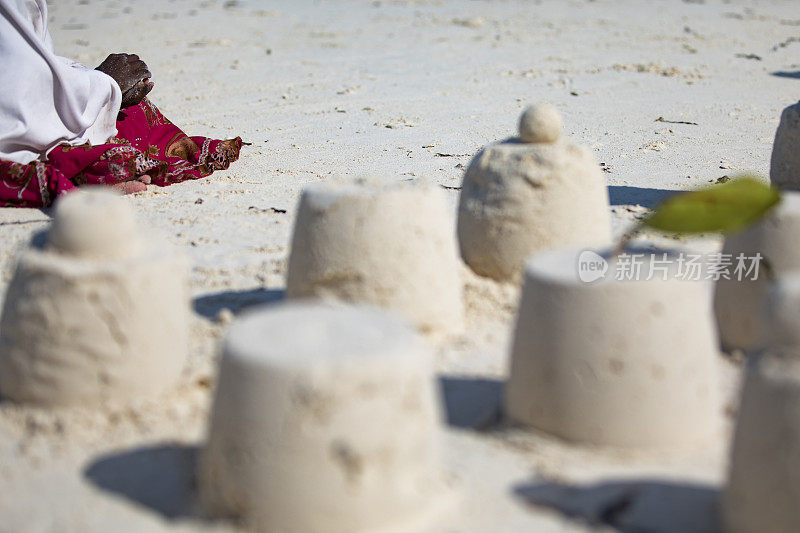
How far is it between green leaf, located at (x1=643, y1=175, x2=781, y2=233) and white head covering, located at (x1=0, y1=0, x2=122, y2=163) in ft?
14.5

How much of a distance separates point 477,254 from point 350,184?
772 mm

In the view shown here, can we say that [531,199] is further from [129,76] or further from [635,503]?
[129,76]

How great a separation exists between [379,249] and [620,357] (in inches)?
43.2

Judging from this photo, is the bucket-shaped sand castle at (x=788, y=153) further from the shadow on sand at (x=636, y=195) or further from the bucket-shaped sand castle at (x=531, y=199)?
the bucket-shaped sand castle at (x=531, y=199)

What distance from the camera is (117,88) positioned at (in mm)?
6305

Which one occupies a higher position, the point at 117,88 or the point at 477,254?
the point at 117,88

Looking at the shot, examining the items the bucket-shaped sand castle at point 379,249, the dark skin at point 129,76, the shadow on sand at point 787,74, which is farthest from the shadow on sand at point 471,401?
the shadow on sand at point 787,74

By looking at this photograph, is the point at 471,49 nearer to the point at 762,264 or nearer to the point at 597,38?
the point at 597,38

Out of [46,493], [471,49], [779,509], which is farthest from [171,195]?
[471,49]

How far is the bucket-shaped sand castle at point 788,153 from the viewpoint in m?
5.48

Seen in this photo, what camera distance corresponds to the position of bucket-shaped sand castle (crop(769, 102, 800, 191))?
548cm

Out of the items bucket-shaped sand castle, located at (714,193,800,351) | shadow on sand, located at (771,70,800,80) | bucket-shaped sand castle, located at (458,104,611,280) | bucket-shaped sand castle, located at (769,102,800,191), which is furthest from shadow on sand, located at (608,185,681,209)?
shadow on sand, located at (771,70,800,80)

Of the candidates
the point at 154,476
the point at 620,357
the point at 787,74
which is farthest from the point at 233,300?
the point at 787,74

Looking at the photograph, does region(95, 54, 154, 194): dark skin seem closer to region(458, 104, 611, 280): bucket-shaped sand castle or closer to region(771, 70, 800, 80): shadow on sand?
region(458, 104, 611, 280): bucket-shaped sand castle
